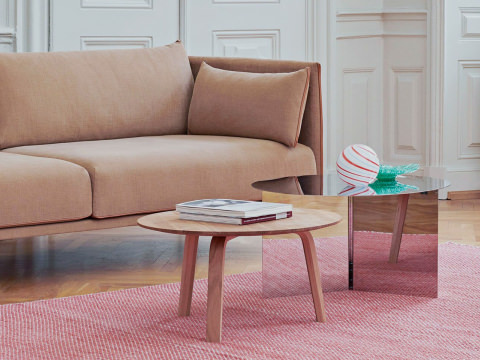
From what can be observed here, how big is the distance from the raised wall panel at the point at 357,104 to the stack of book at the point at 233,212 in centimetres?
300

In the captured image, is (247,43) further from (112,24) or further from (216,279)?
(216,279)

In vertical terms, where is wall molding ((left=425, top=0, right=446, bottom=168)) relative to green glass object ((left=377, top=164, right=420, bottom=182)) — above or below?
above

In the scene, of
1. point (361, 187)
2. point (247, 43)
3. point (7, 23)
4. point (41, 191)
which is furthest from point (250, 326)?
point (247, 43)

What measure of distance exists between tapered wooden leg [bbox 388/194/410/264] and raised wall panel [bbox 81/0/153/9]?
7.79ft

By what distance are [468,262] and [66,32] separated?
2.48 m

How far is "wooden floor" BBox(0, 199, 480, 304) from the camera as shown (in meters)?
2.95

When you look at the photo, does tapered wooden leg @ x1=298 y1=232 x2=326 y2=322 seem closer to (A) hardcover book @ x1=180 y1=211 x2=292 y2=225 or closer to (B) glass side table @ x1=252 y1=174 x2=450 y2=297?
(A) hardcover book @ x1=180 y1=211 x2=292 y2=225

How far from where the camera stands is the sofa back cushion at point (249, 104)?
3.48m

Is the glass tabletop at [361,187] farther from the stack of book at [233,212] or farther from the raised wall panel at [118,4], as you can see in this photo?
the raised wall panel at [118,4]

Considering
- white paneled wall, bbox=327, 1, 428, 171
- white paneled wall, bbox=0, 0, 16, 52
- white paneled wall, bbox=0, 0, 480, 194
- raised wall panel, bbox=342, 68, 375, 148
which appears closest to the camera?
white paneled wall, bbox=0, 0, 16, 52

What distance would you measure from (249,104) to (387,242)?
3.38 feet

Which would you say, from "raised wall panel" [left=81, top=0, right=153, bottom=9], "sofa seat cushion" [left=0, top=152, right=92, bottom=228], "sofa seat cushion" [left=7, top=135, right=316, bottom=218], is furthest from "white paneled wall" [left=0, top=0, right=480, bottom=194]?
"sofa seat cushion" [left=0, top=152, right=92, bottom=228]

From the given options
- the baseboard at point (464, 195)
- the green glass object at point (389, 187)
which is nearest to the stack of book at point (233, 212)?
the green glass object at point (389, 187)

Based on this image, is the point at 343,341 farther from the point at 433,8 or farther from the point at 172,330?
the point at 433,8
